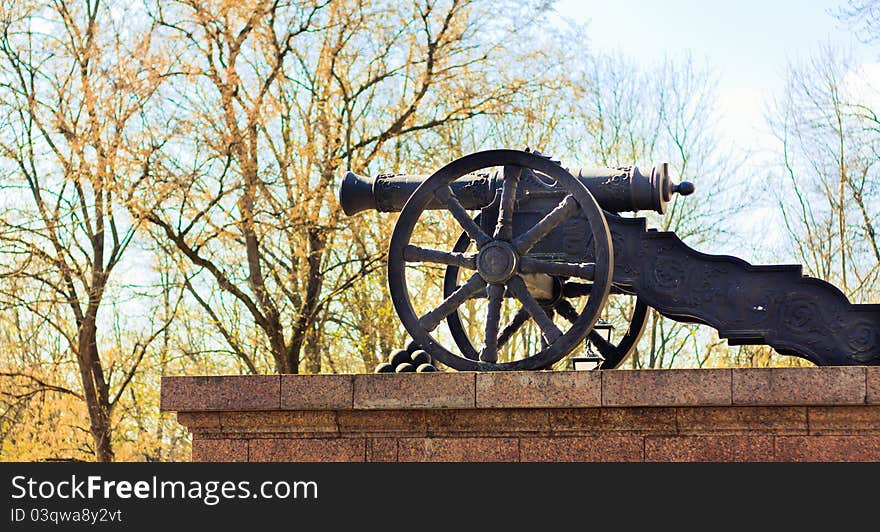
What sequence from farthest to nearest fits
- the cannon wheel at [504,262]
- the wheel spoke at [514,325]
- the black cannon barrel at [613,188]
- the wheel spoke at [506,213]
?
the wheel spoke at [514,325] < the black cannon barrel at [613,188] < the wheel spoke at [506,213] < the cannon wheel at [504,262]

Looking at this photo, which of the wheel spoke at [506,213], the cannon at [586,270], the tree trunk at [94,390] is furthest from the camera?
the tree trunk at [94,390]

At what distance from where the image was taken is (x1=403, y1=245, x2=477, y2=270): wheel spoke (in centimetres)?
752

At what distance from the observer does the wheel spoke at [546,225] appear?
292 inches

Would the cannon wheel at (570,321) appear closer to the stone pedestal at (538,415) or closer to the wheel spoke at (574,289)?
the wheel spoke at (574,289)

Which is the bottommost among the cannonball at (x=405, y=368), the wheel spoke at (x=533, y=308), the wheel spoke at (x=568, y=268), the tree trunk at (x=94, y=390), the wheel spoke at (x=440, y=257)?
the cannonball at (x=405, y=368)

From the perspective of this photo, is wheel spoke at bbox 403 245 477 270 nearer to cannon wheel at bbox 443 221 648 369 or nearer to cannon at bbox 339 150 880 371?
cannon at bbox 339 150 880 371

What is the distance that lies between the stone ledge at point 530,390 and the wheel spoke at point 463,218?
110cm

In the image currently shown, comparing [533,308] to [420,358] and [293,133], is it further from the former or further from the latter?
[293,133]

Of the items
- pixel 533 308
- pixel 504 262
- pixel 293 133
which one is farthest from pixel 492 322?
pixel 293 133

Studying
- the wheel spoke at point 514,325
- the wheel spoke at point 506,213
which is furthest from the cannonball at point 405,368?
the wheel spoke at point 514,325

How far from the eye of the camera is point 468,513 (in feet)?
19.9

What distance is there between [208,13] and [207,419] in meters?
11.9

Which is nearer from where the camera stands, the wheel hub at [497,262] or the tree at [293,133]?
the wheel hub at [497,262]

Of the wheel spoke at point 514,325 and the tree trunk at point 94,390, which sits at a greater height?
the tree trunk at point 94,390
